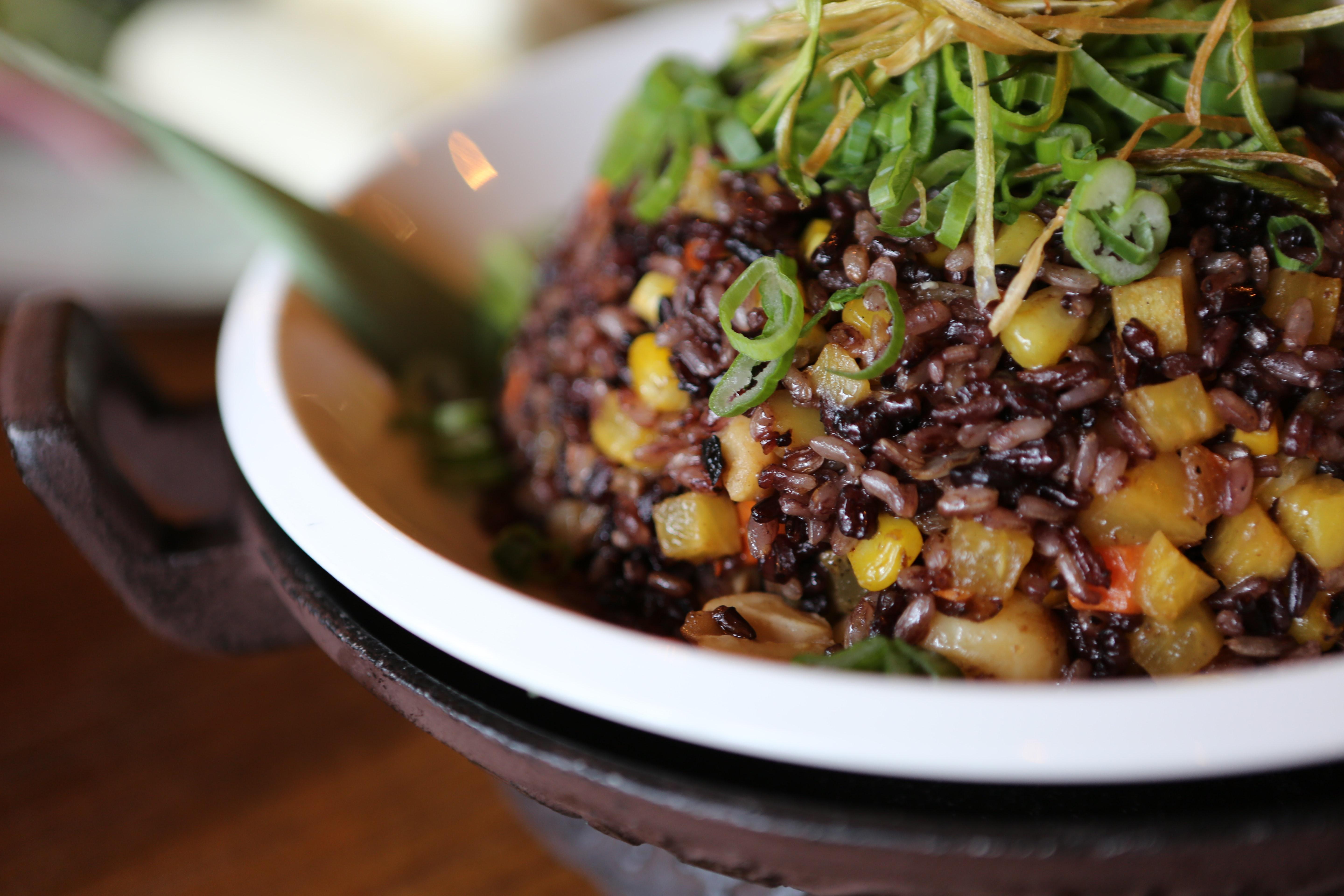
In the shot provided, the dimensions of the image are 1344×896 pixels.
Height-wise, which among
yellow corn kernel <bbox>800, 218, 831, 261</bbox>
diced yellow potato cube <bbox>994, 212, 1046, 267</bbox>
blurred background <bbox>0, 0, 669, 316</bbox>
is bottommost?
blurred background <bbox>0, 0, 669, 316</bbox>

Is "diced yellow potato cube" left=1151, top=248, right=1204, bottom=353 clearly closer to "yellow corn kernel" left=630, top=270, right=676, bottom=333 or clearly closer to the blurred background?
"yellow corn kernel" left=630, top=270, right=676, bottom=333

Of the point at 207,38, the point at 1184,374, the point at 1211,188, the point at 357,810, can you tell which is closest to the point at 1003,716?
the point at 1184,374

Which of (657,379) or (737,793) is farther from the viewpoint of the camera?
(657,379)

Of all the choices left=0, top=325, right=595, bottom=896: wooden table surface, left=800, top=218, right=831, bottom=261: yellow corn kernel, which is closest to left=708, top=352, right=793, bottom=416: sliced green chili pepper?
left=800, top=218, right=831, bottom=261: yellow corn kernel

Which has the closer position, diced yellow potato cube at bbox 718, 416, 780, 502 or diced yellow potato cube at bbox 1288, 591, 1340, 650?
diced yellow potato cube at bbox 1288, 591, 1340, 650

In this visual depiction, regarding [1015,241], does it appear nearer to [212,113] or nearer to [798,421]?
[798,421]

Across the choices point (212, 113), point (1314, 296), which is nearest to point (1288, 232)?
point (1314, 296)

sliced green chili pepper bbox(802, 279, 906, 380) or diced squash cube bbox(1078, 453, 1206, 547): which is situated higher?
sliced green chili pepper bbox(802, 279, 906, 380)
